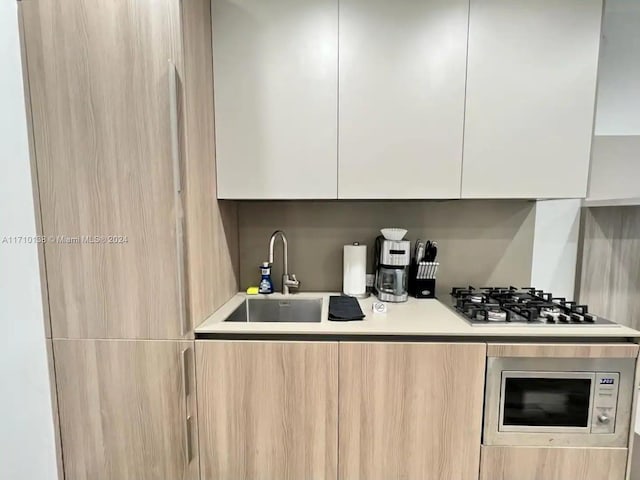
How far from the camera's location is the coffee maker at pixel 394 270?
4.83ft

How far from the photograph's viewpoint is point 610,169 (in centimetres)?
160

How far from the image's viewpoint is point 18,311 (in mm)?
1066

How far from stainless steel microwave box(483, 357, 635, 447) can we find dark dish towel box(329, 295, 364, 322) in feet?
1.71

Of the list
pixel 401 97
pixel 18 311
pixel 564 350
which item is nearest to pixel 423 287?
pixel 564 350

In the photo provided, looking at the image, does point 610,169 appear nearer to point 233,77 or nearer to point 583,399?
point 583,399

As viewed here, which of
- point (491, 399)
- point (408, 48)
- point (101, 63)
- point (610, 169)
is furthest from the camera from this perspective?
point (610, 169)

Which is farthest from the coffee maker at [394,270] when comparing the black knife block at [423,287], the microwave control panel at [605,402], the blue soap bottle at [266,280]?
the microwave control panel at [605,402]

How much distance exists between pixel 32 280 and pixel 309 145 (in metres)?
1.15

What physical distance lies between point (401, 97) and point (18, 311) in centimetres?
165

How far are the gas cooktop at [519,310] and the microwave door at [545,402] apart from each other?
190mm

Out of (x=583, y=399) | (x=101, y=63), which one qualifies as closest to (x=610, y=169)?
(x=583, y=399)

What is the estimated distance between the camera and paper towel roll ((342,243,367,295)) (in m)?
1.56

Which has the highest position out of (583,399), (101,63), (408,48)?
(408,48)

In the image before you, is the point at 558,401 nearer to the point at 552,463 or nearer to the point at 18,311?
the point at 552,463
